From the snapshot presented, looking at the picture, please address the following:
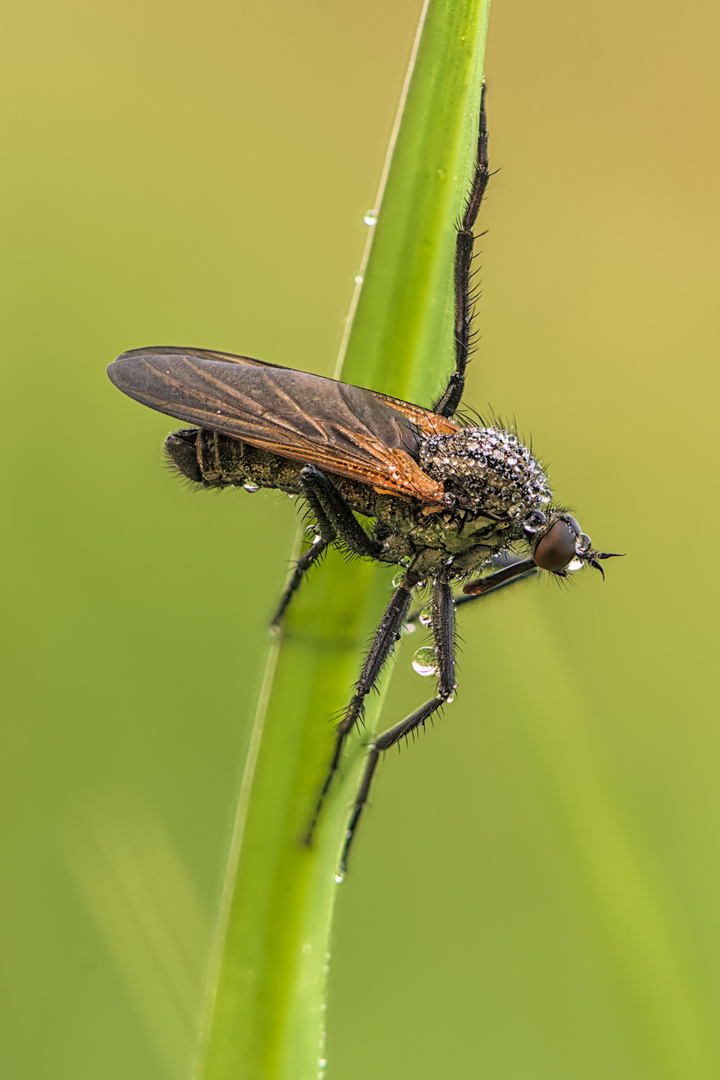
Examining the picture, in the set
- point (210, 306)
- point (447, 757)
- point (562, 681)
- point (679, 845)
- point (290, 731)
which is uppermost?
point (210, 306)

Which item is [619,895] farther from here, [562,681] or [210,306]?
[210,306]

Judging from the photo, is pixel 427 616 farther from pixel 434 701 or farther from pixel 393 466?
pixel 393 466

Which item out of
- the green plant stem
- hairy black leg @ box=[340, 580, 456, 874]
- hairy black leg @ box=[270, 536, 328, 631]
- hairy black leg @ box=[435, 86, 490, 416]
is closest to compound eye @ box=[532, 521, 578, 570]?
hairy black leg @ box=[340, 580, 456, 874]

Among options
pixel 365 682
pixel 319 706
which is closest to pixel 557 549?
pixel 365 682

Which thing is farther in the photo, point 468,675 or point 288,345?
point 288,345

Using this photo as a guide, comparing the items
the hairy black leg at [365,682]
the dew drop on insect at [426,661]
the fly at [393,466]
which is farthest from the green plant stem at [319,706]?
the dew drop on insect at [426,661]

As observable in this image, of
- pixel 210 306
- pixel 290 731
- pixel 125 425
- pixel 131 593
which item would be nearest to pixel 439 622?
pixel 131 593

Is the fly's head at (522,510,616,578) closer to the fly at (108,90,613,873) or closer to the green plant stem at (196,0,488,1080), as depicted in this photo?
the fly at (108,90,613,873)
